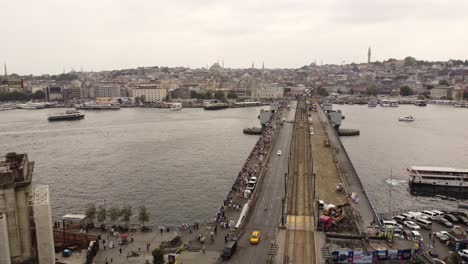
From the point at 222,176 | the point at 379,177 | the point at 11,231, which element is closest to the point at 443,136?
the point at 379,177

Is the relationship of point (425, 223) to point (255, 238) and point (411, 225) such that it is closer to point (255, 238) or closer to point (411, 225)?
point (411, 225)

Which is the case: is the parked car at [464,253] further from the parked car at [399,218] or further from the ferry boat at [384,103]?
the ferry boat at [384,103]

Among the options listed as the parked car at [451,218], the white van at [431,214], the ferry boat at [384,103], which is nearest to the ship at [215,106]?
the ferry boat at [384,103]

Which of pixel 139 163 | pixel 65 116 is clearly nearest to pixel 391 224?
pixel 139 163

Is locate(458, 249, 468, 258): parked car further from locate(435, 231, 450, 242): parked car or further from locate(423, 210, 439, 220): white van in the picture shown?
locate(423, 210, 439, 220): white van

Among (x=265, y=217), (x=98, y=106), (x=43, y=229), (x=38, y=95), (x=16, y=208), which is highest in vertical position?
(x=38, y=95)

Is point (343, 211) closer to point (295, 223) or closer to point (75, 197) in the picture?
point (295, 223)
